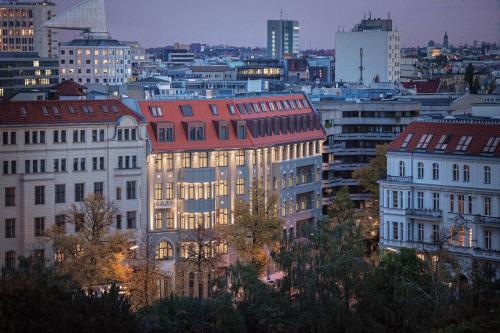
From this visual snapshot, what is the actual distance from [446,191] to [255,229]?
36.7 ft

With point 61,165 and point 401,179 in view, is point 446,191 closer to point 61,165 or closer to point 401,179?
point 401,179

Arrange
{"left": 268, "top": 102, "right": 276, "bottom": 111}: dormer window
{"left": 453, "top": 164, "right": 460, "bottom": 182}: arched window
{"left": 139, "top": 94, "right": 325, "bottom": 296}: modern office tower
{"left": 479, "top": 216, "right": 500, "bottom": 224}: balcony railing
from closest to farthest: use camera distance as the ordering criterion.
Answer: {"left": 479, "top": 216, "right": 500, "bottom": 224}: balcony railing, {"left": 453, "top": 164, "right": 460, "bottom": 182}: arched window, {"left": 139, "top": 94, "right": 325, "bottom": 296}: modern office tower, {"left": 268, "top": 102, "right": 276, "bottom": 111}: dormer window

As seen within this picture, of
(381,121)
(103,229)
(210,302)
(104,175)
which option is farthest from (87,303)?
(381,121)

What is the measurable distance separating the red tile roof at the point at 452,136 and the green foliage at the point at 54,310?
3104cm

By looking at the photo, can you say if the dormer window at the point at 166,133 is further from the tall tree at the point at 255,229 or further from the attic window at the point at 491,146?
the attic window at the point at 491,146

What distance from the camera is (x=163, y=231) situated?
311 ft

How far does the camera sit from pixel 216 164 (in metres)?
98.2

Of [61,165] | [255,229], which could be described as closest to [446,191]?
[255,229]

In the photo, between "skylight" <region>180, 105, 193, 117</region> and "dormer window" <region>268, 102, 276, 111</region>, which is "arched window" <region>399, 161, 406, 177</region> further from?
"dormer window" <region>268, 102, 276, 111</region>

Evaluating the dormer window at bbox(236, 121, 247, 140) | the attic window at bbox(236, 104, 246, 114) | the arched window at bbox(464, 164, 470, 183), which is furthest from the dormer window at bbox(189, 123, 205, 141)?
the arched window at bbox(464, 164, 470, 183)

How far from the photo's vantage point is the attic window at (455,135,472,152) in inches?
3600

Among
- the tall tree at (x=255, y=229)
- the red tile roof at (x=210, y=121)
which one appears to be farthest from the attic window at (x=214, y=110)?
the tall tree at (x=255, y=229)

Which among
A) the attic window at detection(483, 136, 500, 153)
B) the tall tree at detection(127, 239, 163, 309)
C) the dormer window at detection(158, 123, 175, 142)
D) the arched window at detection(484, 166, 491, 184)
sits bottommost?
the tall tree at detection(127, 239, 163, 309)

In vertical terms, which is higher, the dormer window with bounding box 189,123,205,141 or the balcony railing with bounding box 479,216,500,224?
the dormer window with bounding box 189,123,205,141
